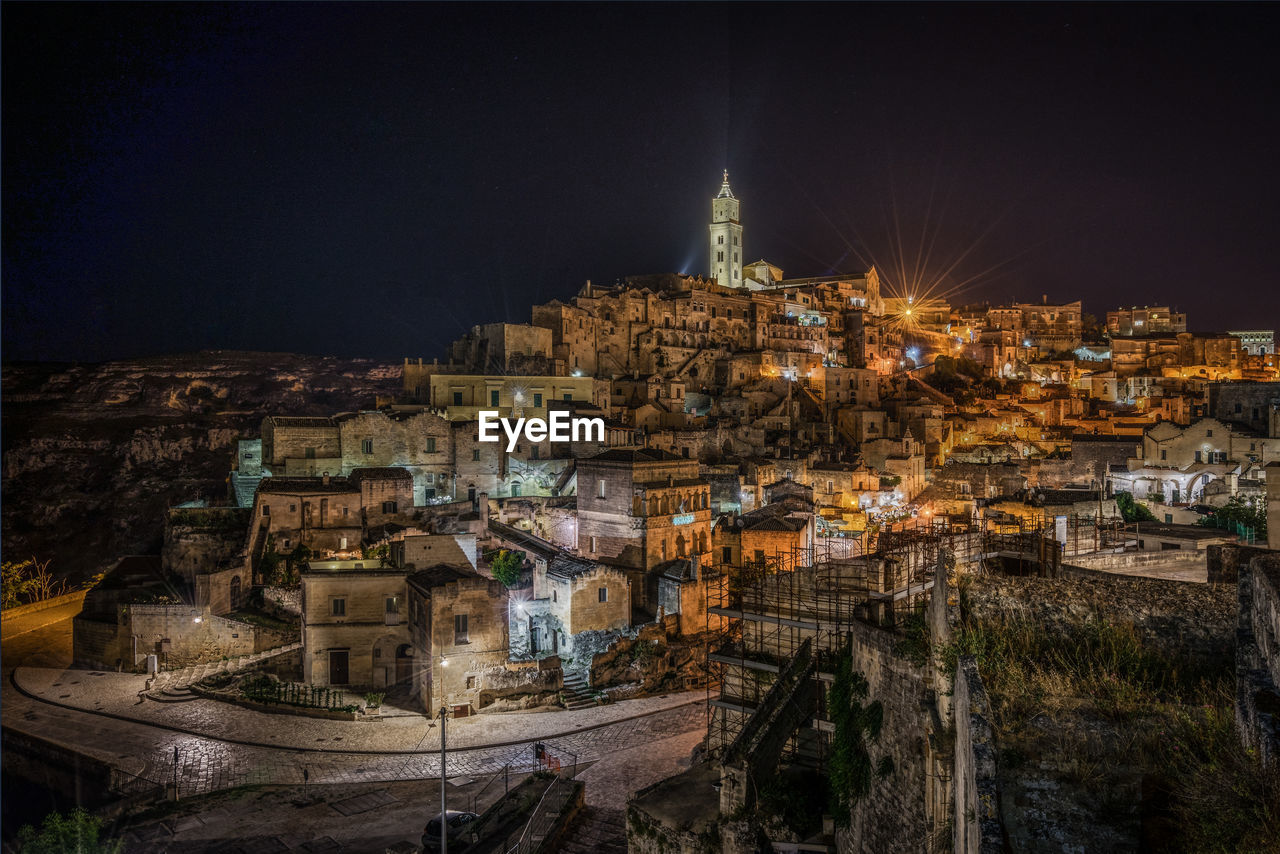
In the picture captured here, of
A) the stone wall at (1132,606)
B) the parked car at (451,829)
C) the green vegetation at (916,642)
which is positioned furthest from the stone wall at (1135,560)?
the parked car at (451,829)

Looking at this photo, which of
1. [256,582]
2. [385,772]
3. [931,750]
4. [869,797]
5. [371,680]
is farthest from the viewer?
[256,582]

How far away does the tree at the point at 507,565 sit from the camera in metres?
25.5

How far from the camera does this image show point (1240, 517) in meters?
21.1

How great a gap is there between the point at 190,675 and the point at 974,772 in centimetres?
2373

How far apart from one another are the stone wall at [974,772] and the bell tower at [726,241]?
255 feet

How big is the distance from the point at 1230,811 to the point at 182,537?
3137 cm

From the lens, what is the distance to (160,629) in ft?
74.9

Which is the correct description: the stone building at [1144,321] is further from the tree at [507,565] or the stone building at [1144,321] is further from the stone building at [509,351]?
the tree at [507,565]

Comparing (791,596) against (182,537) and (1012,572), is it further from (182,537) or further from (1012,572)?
(182,537)

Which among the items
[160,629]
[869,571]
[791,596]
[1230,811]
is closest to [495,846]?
[791,596]

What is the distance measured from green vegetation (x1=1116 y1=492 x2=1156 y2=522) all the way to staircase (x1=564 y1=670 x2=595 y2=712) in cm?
1934

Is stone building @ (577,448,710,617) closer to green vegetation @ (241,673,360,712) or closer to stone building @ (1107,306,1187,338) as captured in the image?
green vegetation @ (241,673,360,712)

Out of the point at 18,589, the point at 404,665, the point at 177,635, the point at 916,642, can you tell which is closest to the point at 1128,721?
the point at 916,642

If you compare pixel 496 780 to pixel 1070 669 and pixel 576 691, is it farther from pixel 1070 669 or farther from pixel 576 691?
pixel 1070 669
